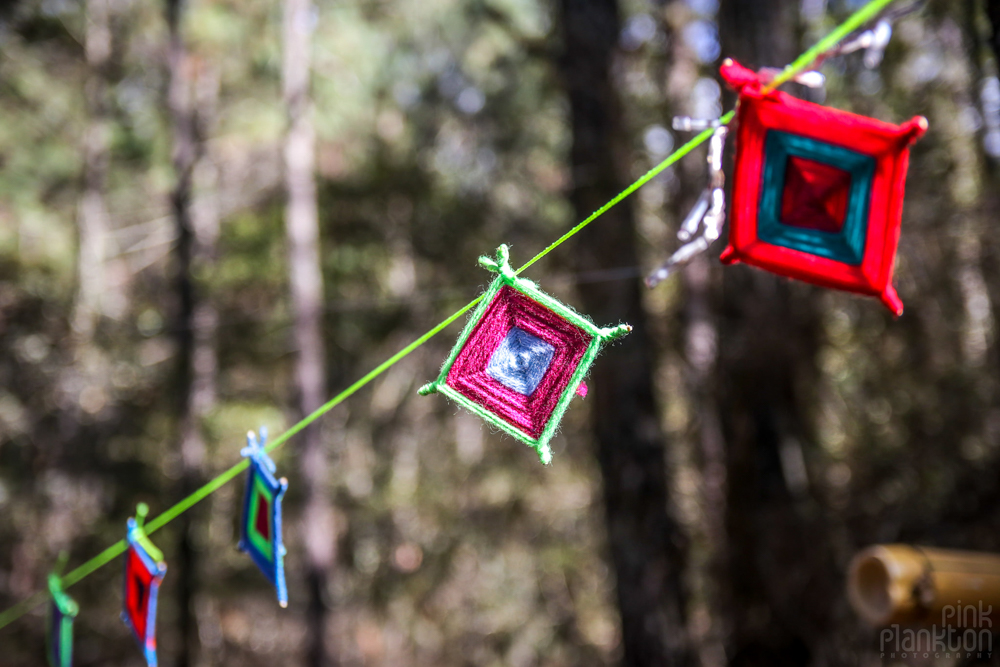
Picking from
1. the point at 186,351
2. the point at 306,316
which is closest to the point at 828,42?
the point at 306,316

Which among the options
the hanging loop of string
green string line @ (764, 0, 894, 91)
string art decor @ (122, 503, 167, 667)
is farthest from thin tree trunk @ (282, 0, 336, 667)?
green string line @ (764, 0, 894, 91)

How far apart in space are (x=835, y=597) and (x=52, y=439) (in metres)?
11.4

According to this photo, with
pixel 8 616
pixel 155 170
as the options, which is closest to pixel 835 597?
pixel 8 616

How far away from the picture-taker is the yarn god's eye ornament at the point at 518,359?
72.4 inches

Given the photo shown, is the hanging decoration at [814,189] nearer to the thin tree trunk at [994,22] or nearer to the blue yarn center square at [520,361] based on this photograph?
the blue yarn center square at [520,361]

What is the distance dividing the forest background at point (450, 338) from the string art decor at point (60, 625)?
2.01 metres

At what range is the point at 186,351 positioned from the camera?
33.3ft

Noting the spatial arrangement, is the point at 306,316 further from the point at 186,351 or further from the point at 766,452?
the point at 766,452

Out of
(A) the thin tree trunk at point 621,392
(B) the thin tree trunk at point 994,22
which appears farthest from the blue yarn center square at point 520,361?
(A) the thin tree trunk at point 621,392

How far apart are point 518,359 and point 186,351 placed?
9297 mm

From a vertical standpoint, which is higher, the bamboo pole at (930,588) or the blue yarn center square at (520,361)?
the blue yarn center square at (520,361)

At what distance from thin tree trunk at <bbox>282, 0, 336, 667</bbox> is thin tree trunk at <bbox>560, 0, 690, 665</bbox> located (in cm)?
372

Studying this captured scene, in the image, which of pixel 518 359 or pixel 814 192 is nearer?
pixel 814 192

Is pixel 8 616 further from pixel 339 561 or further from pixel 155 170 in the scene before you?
pixel 155 170
